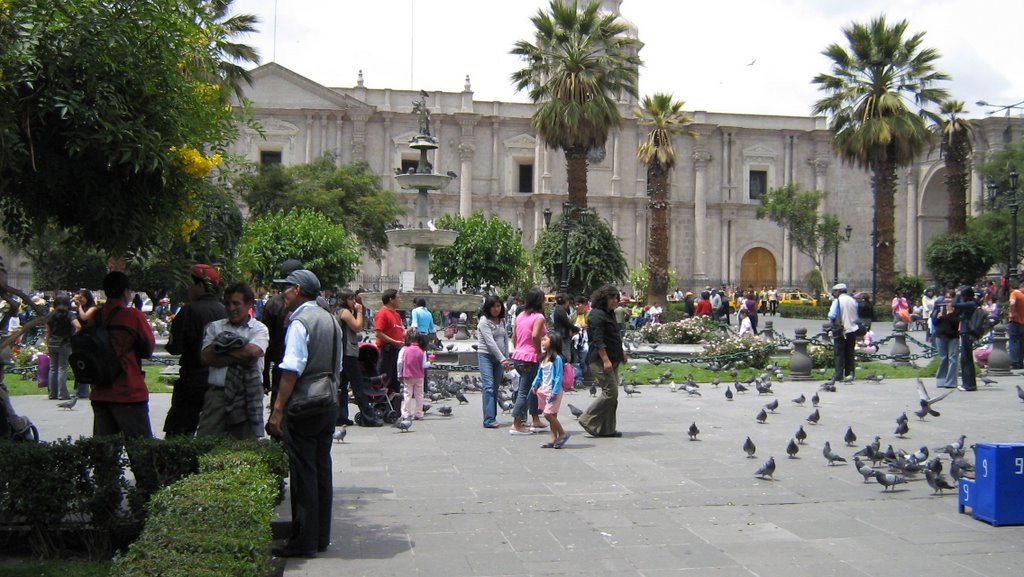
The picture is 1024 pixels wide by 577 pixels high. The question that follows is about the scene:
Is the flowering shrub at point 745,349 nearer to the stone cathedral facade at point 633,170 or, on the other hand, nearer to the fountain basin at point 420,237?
the fountain basin at point 420,237

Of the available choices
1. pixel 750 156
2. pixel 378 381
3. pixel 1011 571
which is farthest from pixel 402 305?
pixel 750 156

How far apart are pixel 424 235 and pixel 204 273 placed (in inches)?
621

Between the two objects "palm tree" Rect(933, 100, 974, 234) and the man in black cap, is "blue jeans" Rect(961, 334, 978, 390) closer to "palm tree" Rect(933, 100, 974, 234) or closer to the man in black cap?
the man in black cap

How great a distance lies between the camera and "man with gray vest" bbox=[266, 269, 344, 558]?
4981mm

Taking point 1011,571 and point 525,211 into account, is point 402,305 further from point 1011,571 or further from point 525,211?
point 525,211

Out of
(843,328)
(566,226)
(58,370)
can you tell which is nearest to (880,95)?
Answer: (566,226)

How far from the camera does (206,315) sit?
20.0ft

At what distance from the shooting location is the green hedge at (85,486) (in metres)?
4.85

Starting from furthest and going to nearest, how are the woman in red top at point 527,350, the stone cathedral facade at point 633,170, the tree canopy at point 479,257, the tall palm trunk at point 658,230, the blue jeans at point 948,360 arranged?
the stone cathedral facade at point 633,170 → the tree canopy at point 479,257 → the tall palm trunk at point 658,230 → the blue jeans at point 948,360 → the woman in red top at point 527,350

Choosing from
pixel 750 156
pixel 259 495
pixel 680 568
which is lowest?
pixel 680 568

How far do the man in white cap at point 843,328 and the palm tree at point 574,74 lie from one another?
1532 centimetres

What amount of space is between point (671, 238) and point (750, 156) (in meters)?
5.85

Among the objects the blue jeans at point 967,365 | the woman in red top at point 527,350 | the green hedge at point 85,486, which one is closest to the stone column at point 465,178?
the blue jeans at point 967,365

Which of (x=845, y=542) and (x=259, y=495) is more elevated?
(x=259, y=495)
